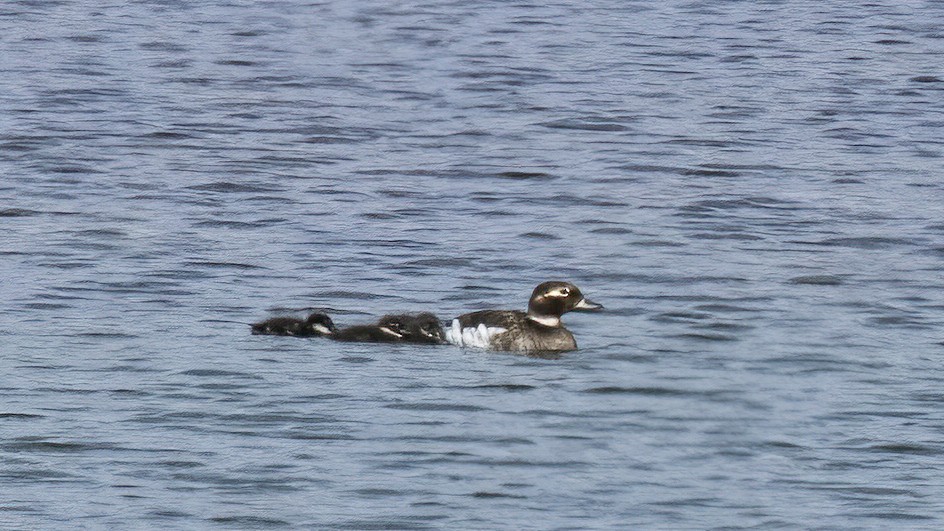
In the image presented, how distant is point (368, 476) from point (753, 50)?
1548cm

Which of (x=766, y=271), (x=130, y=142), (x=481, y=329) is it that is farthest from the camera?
(x=130, y=142)

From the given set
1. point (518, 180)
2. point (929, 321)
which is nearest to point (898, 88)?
point (518, 180)

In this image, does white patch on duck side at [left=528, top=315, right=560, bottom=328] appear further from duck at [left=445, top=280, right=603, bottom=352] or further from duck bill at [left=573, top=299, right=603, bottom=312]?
duck bill at [left=573, top=299, right=603, bottom=312]

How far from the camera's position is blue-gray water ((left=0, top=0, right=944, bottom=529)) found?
10414mm

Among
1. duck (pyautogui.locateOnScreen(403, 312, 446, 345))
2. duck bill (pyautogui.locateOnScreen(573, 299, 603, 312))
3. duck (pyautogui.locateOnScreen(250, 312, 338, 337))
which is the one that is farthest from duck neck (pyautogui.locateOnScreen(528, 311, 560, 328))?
duck (pyautogui.locateOnScreen(250, 312, 338, 337))

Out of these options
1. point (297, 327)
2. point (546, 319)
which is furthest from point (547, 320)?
point (297, 327)

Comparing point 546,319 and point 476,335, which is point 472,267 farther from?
point 476,335

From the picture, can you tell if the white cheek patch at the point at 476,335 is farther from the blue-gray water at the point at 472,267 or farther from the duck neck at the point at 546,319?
the duck neck at the point at 546,319

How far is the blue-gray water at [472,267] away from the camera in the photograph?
1041 centimetres

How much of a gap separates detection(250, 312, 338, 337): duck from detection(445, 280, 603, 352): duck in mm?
731

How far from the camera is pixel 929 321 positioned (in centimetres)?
1380

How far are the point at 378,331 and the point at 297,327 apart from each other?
0.47 m

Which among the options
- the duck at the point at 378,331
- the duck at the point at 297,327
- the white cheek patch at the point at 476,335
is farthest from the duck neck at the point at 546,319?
the duck at the point at 297,327

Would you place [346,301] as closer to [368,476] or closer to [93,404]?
[93,404]
